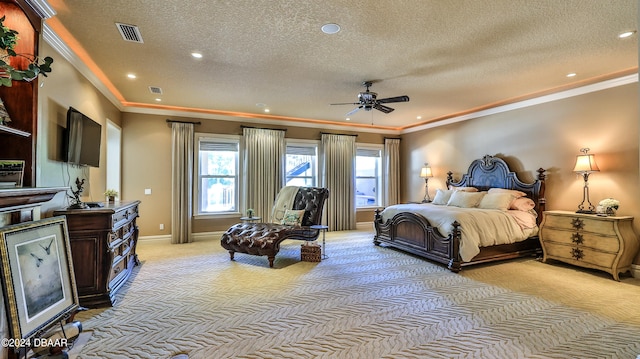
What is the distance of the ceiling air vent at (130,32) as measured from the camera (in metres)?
2.80

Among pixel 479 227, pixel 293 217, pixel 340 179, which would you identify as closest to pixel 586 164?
pixel 479 227

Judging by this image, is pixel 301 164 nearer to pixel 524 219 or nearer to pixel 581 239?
pixel 524 219

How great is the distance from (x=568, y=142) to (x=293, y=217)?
4608 millimetres

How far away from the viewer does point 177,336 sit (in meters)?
2.44

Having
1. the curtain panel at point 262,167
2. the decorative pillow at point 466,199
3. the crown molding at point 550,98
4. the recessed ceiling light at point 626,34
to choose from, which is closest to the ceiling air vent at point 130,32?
the curtain panel at point 262,167

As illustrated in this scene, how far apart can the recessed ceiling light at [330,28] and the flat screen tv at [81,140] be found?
2.90m

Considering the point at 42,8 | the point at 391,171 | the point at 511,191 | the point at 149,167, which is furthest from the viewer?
the point at 391,171

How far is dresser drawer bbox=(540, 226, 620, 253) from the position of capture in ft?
12.4

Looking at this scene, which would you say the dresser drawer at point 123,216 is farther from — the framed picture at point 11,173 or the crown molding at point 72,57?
the crown molding at point 72,57

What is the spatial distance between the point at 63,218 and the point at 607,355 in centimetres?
435

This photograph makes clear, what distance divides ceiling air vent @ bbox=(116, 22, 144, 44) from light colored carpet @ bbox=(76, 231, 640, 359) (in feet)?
9.11

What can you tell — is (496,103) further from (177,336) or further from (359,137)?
(177,336)

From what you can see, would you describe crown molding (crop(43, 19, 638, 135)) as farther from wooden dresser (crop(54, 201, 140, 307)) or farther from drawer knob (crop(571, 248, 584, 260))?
drawer knob (crop(571, 248, 584, 260))

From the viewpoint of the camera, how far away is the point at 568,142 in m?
4.62
